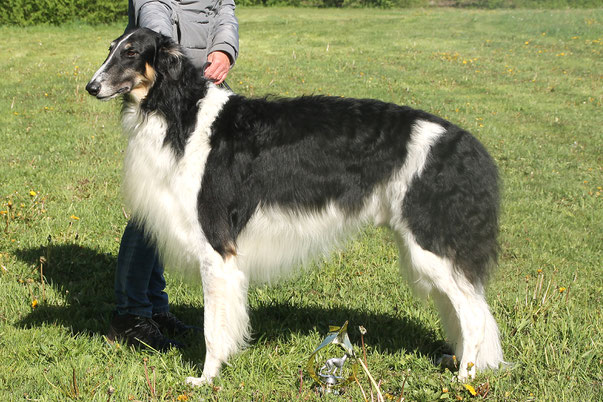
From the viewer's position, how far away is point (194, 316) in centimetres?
441

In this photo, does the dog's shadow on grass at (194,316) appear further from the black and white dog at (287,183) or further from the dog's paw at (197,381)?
the black and white dog at (287,183)

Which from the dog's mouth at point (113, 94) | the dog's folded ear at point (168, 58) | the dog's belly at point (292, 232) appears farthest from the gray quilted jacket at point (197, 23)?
the dog's belly at point (292, 232)

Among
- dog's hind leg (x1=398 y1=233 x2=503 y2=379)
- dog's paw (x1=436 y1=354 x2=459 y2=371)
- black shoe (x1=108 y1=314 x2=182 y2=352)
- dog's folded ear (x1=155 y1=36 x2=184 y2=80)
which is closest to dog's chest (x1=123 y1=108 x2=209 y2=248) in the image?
dog's folded ear (x1=155 y1=36 x2=184 y2=80)

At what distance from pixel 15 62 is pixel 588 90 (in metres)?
13.7

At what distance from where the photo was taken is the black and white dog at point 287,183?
331cm

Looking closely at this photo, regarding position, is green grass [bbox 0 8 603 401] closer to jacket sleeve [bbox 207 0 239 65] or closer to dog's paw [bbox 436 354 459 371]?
dog's paw [bbox 436 354 459 371]

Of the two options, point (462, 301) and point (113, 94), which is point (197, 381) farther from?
point (113, 94)

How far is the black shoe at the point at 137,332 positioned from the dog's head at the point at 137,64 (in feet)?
4.92

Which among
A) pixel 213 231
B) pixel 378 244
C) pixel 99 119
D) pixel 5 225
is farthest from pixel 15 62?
pixel 213 231

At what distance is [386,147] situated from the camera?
3.35 m

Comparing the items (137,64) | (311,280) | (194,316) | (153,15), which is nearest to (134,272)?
(194,316)

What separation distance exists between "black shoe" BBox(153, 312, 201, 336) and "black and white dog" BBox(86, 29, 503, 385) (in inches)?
28.8

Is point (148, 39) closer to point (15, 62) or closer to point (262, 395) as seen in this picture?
point (262, 395)

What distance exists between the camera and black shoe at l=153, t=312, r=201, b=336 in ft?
13.6
